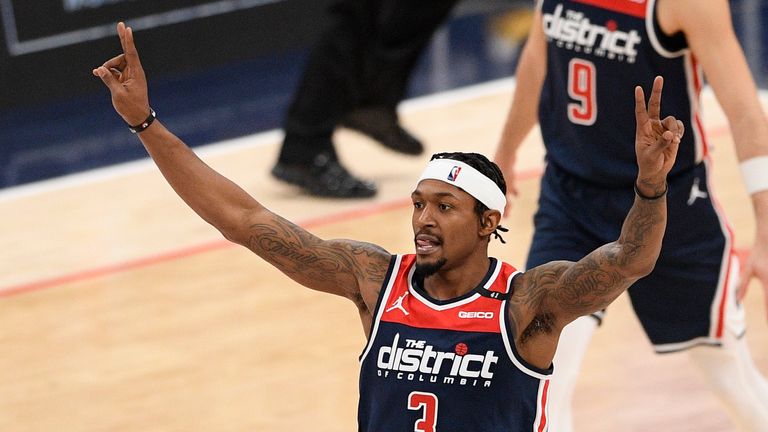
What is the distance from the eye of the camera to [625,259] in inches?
154

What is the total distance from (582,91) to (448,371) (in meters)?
1.51

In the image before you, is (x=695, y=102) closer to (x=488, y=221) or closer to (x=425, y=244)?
(x=488, y=221)

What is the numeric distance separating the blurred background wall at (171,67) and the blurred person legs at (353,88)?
5.02 feet

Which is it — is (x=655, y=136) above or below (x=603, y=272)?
above

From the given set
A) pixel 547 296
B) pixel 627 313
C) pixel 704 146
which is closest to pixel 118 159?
pixel 627 313

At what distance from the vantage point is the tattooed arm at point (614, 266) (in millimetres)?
3736

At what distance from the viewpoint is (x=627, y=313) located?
723 cm

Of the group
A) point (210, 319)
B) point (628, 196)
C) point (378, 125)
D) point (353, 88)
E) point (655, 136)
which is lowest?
point (655, 136)

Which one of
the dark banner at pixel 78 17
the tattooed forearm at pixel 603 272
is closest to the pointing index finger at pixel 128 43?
the tattooed forearm at pixel 603 272

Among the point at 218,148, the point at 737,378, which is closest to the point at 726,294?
the point at 737,378

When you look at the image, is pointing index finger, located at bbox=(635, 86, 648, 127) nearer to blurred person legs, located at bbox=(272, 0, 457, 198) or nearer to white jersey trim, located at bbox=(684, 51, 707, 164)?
white jersey trim, located at bbox=(684, 51, 707, 164)

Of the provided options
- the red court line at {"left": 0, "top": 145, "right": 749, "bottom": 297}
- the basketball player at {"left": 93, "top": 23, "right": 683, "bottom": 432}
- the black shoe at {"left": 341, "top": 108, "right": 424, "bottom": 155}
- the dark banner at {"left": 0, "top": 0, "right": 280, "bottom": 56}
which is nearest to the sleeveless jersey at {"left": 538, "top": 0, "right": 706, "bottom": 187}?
the basketball player at {"left": 93, "top": 23, "right": 683, "bottom": 432}

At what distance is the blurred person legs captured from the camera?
893 centimetres

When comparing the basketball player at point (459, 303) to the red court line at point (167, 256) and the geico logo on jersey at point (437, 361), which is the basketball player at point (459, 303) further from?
the red court line at point (167, 256)
